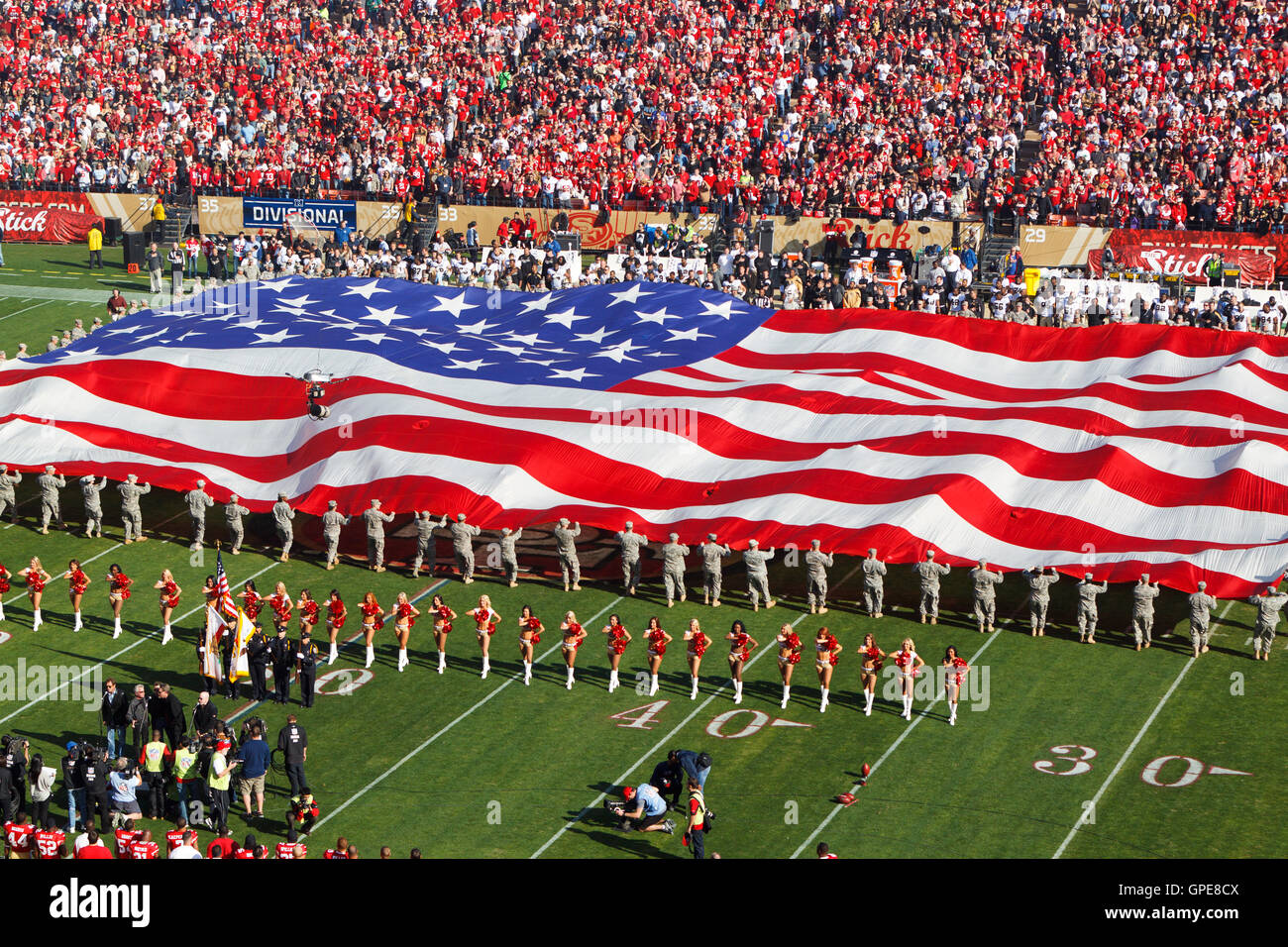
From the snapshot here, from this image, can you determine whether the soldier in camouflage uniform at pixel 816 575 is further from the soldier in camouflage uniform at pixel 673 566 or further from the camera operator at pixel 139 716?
the camera operator at pixel 139 716

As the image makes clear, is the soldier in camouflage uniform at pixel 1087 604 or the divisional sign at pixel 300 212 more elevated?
the divisional sign at pixel 300 212

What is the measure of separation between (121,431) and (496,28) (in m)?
29.8

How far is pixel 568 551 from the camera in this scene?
24.2 m

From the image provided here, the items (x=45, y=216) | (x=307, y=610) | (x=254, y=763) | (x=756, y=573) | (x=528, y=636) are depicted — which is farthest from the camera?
(x=45, y=216)

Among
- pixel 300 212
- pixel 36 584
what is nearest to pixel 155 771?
pixel 36 584

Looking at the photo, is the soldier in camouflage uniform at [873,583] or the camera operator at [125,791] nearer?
the camera operator at [125,791]

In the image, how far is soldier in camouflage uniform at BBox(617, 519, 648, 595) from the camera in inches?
940

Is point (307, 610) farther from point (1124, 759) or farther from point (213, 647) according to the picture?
point (1124, 759)

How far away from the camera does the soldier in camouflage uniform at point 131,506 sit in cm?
2602

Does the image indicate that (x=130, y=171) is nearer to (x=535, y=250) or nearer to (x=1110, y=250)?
(x=535, y=250)

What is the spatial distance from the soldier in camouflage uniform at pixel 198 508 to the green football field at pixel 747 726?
455 millimetres

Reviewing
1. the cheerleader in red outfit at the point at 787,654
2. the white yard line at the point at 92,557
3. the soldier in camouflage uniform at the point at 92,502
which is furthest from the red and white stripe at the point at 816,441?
the cheerleader in red outfit at the point at 787,654

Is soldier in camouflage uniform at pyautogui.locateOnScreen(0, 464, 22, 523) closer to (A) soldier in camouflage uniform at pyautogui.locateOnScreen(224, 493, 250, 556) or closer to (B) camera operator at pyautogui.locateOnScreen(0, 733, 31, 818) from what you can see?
(A) soldier in camouflage uniform at pyautogui.locateOnScreen(224, 493, 250, 556)

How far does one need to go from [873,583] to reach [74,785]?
10.4 meters
